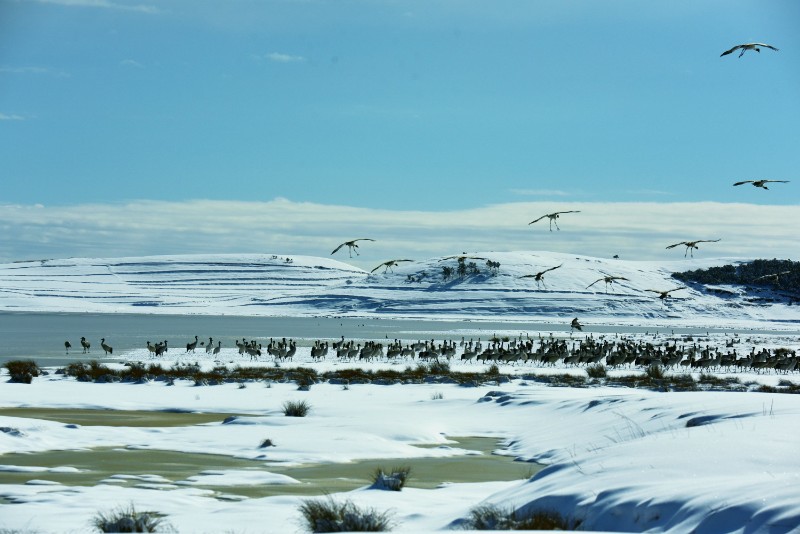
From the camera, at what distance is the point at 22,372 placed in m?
26.8

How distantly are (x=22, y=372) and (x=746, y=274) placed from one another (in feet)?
391

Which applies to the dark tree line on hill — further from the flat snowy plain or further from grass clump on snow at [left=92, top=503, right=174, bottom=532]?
grass clump on snow at [left=92, top=503, right=174, bottom=532]

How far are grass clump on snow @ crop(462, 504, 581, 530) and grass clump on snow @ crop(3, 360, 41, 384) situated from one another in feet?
63.9

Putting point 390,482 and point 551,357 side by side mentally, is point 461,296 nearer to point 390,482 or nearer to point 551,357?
point 551,357

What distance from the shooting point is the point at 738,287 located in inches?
4843

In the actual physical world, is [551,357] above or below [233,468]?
below

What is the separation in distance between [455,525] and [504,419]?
10830mm

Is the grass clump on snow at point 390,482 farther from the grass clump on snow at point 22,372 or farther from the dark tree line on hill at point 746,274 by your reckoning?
the dark tree line on hill at point 746,274

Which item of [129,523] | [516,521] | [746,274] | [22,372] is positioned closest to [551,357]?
[22,372]

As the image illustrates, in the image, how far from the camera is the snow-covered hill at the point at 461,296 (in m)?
110

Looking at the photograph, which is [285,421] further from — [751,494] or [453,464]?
[751,494]

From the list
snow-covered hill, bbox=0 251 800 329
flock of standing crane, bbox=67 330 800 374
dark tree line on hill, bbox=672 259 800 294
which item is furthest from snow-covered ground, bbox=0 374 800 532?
dark tree line on hill, bbox=672 259 800 294

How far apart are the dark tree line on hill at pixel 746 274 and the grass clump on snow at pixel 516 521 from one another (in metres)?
119

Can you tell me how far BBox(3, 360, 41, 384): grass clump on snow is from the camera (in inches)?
996
